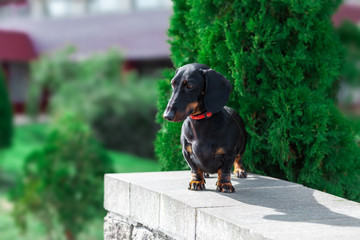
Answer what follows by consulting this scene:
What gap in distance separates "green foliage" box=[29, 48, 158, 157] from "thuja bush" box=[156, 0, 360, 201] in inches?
441

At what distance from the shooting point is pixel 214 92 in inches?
113

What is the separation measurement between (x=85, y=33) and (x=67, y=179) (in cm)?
1701

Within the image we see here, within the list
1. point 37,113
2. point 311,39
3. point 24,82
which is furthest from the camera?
point 24,82

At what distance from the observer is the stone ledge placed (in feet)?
7.57

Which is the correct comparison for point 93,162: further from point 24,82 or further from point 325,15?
point 24,82

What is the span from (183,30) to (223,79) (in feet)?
4.07

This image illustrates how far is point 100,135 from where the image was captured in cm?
1540

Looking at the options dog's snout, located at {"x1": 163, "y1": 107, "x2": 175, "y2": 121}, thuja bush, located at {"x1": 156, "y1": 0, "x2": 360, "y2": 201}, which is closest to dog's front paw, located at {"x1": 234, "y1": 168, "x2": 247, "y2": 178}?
thuja bush, located at {"x1": 156, "y1": 0, "x2": 360, "y2": 201}

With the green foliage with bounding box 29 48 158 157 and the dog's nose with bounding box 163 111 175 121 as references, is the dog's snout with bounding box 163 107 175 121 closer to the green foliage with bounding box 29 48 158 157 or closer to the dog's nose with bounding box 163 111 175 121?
the dog's nose with bounding box 163 111 175 121

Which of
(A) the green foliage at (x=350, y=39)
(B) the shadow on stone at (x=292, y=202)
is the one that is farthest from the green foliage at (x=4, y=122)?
(B) the shadow on stone at (x=292, y=202)

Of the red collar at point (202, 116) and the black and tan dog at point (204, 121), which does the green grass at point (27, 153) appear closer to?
the black and tan dog at point (204, 121)

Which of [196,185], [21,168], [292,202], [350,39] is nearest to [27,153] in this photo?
[21,168]

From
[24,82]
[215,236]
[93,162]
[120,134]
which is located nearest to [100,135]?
[120,134]

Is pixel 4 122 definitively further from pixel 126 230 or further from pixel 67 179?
pixel 126 230
